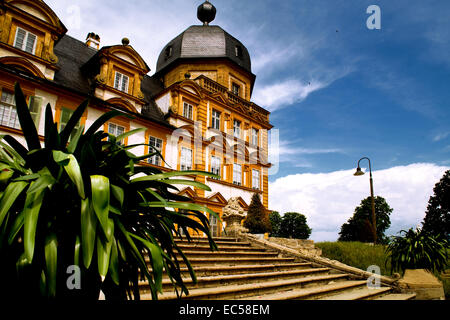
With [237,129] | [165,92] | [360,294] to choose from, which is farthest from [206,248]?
[237,129]

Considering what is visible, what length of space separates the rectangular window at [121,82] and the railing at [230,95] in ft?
19.2

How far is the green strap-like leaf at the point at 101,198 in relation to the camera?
2.39m

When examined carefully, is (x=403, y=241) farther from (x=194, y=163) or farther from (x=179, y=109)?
(x=179, y=109)

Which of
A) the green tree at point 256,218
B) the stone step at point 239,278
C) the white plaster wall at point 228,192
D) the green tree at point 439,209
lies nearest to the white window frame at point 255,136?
the white plaster wall at point 228,192

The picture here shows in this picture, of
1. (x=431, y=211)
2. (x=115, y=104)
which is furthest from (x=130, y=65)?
(x=431, y=211)

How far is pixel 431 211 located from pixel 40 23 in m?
49.7

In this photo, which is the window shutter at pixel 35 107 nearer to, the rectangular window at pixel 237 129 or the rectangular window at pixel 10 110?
the rectangular window at pixel 10 110

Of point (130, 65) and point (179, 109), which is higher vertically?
point (130, 65)

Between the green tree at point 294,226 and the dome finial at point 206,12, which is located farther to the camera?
the green tree at point 294,226

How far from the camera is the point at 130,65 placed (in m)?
18.6

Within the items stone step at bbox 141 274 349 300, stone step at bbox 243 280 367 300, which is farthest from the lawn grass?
stone step at bbox 141 274 349 300
